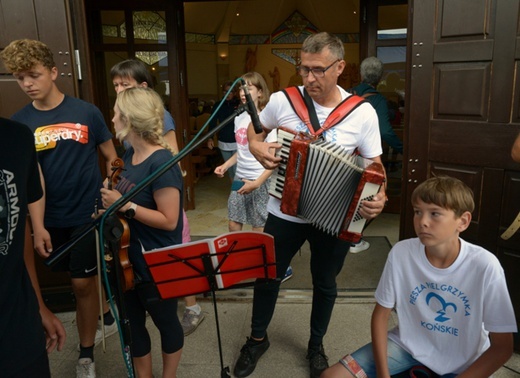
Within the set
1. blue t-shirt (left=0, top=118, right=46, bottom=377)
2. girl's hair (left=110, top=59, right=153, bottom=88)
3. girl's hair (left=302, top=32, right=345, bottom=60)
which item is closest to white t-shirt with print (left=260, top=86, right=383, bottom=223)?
girl's hair (left=302, top=32, right=345, bottom=60)

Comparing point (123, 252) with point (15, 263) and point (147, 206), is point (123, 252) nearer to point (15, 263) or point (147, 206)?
point (147, 206)

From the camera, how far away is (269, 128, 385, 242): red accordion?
1.98m

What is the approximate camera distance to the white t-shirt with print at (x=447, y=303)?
1628 mm

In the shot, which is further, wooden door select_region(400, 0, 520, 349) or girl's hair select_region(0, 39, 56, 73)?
wooden door select_region(400, 0, 520, 349)

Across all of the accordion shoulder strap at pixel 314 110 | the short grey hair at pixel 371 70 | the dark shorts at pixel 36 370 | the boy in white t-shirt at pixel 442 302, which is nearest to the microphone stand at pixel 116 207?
the dark shorts at pixel 36 370

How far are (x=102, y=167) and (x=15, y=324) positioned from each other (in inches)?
89.0

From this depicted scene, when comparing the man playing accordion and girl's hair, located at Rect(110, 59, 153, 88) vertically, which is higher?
girl's hair, located at Rect(110, 59, 153, 88)

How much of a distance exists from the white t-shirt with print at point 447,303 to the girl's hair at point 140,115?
46.1 inches

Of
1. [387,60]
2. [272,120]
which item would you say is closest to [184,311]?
[272,120]

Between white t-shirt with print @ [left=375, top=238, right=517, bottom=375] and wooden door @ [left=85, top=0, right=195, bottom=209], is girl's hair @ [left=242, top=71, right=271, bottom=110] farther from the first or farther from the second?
white t-shirt with print @ [left=375, top=238, right=517, bottom=375]

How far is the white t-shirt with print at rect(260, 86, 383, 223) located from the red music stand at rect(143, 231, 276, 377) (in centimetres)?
41

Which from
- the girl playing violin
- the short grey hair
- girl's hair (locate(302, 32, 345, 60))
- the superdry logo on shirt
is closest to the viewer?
the girl playing violin

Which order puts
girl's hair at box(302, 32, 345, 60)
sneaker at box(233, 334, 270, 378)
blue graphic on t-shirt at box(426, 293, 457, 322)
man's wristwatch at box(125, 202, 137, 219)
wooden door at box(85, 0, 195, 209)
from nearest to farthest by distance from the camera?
1. man's wristwatch at box(125, 202, 137, 219)
2. blue graphic on t-shirt at box(426, 293, 457, 322)
3. girl's hair at box(302, 32, 345, 60)
4. sneaker at box(233, 334, 270, 378)
5. wooden door at box(85, 0, 195, 209)

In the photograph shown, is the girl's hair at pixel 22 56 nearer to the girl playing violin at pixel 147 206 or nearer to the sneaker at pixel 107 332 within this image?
the girl playing violin at pixel 147 206
